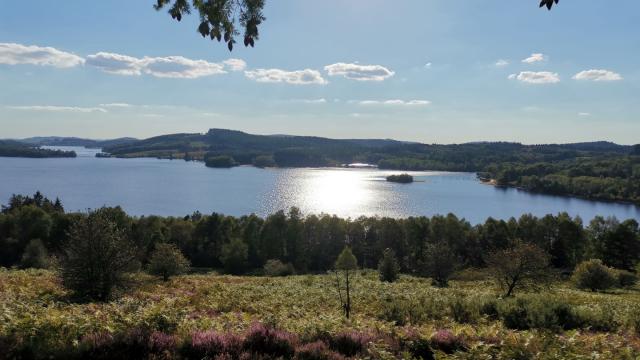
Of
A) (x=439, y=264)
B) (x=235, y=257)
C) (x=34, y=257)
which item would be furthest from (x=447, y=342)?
(x=34, y=257)

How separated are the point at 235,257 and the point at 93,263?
2230 inches

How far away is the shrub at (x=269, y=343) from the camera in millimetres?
9758

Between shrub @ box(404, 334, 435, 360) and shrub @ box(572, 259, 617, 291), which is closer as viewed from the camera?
shrub @ box(404, 334, 435, 360)

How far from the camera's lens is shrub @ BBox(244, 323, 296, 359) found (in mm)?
9758

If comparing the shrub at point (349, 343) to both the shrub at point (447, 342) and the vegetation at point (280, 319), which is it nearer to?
the vegetation at point (280, 319)

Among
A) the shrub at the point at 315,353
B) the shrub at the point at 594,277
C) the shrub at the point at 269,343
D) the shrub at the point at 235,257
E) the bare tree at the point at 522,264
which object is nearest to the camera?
the shrub at the point at 315,353

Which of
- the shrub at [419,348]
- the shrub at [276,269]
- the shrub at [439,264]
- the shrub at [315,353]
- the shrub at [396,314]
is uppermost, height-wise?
the shrub at [315,353]

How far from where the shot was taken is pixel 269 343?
9992 millimetres

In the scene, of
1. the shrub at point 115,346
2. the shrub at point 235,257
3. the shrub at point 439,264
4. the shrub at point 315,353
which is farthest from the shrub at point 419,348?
the shrub at point 235,257

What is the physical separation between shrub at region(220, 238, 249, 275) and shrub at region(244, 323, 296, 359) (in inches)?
2731

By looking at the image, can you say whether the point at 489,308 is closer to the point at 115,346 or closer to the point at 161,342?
the point at 161,342

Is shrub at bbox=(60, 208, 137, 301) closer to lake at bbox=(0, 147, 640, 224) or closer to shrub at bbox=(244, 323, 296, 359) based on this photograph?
shrub at bbox=(244, 323, 296, 359)

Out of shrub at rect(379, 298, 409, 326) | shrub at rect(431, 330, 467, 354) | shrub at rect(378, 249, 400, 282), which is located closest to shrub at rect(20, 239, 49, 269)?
shrub at rect(378, 249, 400, 282)

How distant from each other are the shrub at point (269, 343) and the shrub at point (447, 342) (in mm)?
3154
